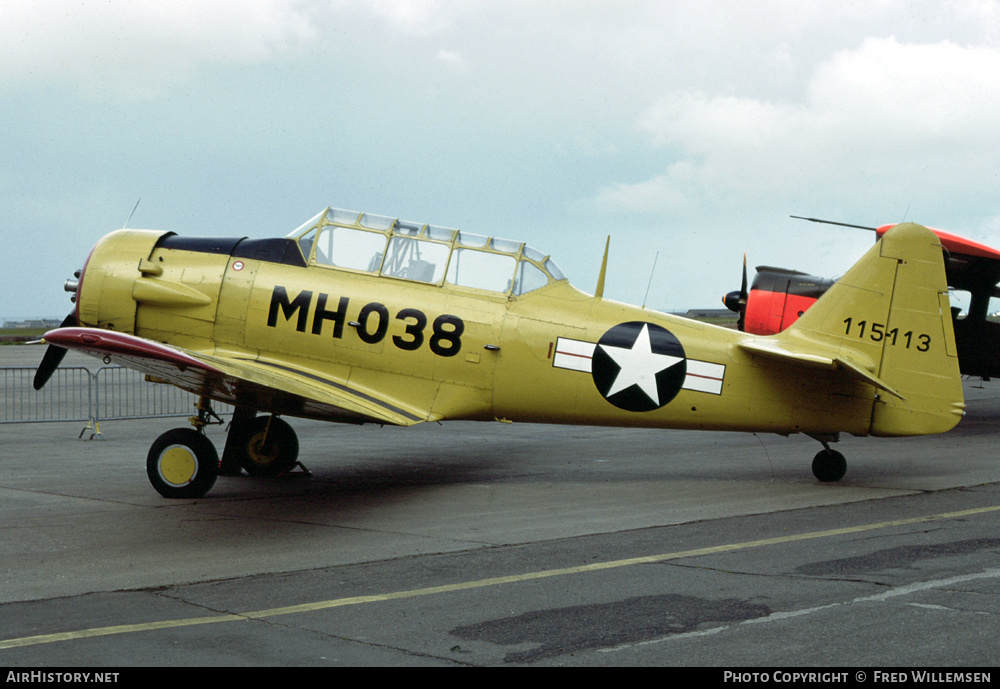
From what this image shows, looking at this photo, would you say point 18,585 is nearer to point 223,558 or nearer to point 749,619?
point 223,558

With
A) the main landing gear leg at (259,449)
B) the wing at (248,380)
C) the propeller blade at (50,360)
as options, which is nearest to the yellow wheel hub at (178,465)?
the wing at (248,380)

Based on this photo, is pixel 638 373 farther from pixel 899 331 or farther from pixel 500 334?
pixel 899 331

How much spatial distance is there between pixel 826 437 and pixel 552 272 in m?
3.43

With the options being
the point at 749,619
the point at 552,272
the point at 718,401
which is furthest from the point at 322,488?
the point at 749,619

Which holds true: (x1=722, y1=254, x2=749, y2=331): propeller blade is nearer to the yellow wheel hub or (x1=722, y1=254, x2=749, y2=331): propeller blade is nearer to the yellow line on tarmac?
the yellow line on tarmac

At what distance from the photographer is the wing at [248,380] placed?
7.00 metres

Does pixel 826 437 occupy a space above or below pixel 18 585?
above

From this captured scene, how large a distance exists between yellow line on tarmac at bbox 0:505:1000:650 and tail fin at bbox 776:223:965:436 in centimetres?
179

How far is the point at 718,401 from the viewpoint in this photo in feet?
31.9

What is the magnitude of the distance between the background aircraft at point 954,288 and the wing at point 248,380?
8.81 m

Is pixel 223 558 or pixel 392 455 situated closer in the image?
pixel 223 558

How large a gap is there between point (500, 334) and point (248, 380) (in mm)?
2903

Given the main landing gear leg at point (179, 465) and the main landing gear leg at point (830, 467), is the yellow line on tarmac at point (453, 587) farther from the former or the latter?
the main landing gear leg at point (179, 465)

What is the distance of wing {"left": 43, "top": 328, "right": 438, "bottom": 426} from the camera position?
23.0 ft
